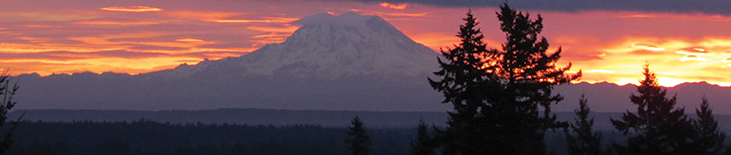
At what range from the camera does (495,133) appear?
31031mm

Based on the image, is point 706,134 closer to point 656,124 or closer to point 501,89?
point 656,124

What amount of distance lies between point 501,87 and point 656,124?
12.3 meters

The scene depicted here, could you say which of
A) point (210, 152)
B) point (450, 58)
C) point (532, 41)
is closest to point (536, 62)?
point (532, 41)

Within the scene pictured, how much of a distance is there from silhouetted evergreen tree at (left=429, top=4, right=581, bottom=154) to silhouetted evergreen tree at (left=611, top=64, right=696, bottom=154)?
7155 mm

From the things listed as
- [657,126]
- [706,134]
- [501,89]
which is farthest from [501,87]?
[706,134]

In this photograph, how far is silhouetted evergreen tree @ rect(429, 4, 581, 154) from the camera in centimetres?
3086

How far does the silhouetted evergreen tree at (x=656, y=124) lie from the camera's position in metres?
39.8

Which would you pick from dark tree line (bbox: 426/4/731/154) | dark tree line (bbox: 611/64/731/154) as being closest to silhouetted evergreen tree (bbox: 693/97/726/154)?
dark tree line (bbox: 611/64/731/154)

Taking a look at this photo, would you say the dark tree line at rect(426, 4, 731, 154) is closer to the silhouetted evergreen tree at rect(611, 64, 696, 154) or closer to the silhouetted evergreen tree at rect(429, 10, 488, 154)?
the silhouetted evergreen tree at rect(429, 10, 488, 154)

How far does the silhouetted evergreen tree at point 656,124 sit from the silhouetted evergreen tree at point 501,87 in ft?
23.5

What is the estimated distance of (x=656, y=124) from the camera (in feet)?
133

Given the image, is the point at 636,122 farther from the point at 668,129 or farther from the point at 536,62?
the point at 536,62

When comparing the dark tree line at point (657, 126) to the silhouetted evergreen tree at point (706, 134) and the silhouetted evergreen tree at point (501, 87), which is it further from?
the silhouetted evergreen tree at point (501, 87)

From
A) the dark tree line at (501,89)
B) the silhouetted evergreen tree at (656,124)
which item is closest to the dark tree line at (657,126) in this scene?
the silhouetted evergreen tree at (656,124)
